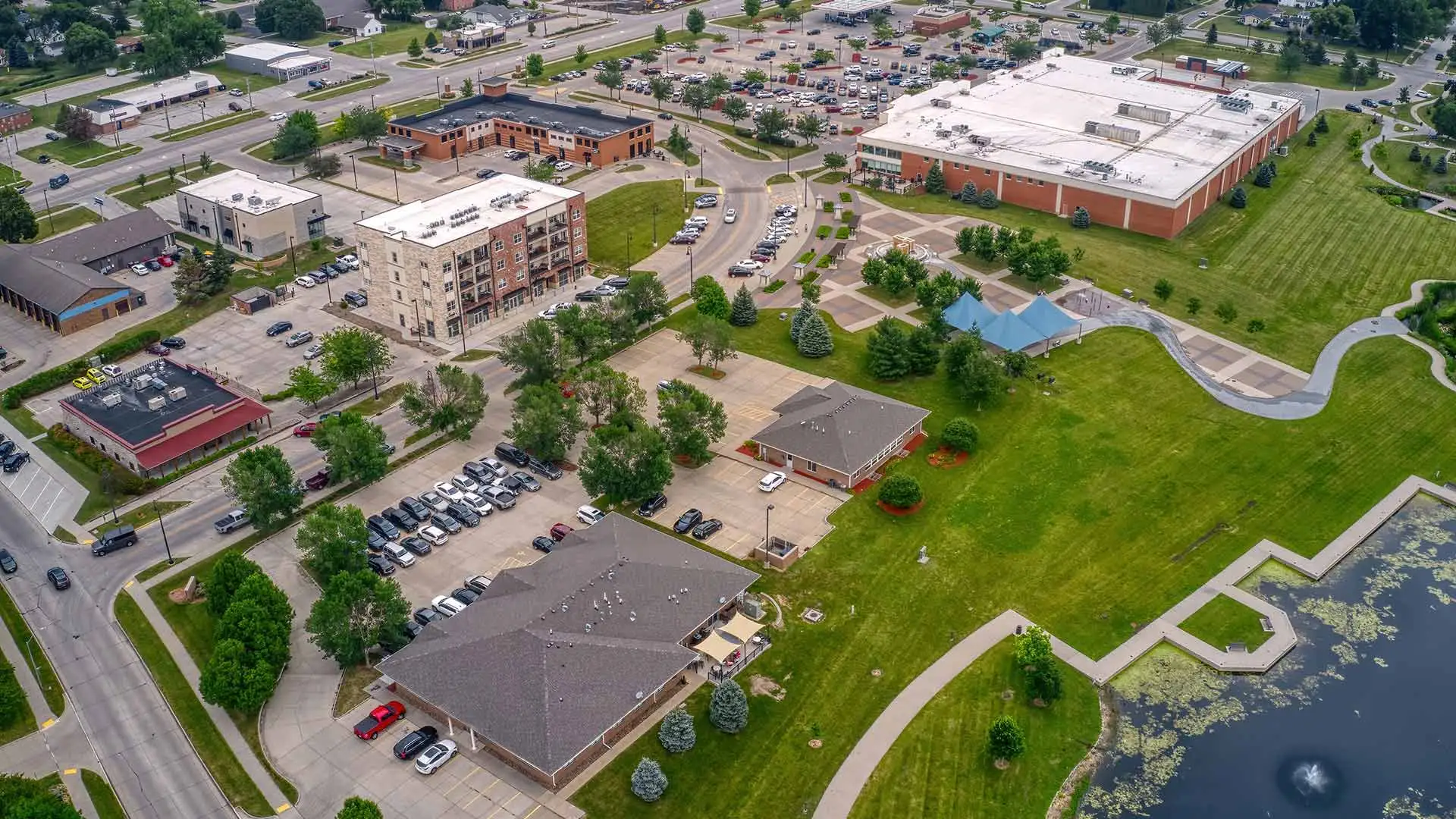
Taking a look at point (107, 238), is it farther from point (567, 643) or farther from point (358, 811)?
point (358, 811)

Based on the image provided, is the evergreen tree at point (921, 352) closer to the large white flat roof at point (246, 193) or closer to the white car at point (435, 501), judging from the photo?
the white car at point (435, 501)

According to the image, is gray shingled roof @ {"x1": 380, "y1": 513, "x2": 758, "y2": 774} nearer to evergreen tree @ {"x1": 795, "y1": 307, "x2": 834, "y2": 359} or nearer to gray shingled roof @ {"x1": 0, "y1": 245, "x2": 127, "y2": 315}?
evergreen tree @ {"x1": 795, "y1": 307, "x2": 834, "y2": 359}

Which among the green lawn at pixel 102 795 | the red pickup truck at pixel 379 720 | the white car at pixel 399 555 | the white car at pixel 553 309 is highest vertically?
the white car at pixel 553 309

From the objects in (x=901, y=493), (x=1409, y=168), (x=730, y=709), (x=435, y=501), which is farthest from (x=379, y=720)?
(x=1409, y=168)

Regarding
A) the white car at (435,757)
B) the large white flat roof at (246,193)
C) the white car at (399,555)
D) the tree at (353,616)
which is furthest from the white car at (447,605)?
the large white flat roof at (246,193)

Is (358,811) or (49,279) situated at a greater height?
(49,279)

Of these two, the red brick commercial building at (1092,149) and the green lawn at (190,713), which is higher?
the red brick commercial building at (1092,149)
